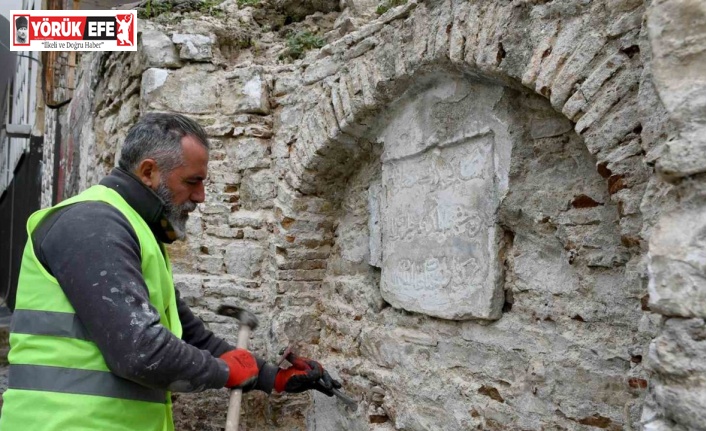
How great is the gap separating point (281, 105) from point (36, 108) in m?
9.45

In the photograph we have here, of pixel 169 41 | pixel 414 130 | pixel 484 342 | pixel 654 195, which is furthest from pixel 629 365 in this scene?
pixel 169 41

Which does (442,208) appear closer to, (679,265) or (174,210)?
(174,210)

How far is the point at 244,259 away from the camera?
3.68 metres

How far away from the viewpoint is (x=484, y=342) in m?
2.48

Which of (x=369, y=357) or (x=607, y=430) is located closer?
(x=607, y=430)

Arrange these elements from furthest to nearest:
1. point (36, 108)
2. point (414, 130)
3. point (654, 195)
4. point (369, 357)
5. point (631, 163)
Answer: point (36, 108) < point (369, 357) < point (414, 130) < point (631, 163) < point (654, 195)

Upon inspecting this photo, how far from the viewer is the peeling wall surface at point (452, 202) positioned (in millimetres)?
1246

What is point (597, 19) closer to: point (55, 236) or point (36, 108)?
point (55, 236)

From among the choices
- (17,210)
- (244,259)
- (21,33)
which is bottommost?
(17,210)

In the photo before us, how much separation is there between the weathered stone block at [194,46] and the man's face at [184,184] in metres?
1.90

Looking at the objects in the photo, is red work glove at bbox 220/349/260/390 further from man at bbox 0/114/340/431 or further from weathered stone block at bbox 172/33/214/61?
weathered stone block at bbox 172/33/214/61

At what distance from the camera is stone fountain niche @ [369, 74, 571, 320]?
95.2 inches

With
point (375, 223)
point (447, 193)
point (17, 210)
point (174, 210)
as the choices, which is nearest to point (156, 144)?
point (174, 210)

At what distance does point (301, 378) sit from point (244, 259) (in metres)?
1.31
